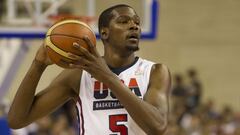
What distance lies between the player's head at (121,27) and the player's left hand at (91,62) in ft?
1.36

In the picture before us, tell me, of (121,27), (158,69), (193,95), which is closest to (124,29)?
(121,27)

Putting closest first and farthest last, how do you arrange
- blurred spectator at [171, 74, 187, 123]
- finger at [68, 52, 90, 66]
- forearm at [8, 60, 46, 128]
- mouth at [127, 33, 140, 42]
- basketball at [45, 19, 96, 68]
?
finger at [68, 52, 90, 66]
basketball at [45, 19, 96, 68]
mouth at [127, 33, 140, 42]
forearm at [8, 60, 46, 128]
blurred spectator at [171, 74, 187, 123]

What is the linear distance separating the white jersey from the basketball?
0.40 meters

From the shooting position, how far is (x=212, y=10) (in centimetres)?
1652

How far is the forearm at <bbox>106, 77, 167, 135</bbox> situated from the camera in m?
3.69

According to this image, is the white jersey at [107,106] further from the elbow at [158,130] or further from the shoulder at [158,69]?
the elbow at [158,130]

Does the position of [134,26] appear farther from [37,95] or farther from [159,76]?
[37,95]

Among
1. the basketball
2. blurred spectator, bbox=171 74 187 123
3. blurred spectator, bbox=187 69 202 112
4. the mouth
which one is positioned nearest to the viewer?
the basketball

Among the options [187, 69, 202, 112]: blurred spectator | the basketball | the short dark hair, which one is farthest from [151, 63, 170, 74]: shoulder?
[187, 69, 202, 112]: blurred spectator

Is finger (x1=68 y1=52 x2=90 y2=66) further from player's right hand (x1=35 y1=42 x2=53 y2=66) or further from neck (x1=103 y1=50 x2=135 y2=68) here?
neck (x1=103 y1=50 x2=135 y2=68)

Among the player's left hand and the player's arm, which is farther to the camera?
the player's arm

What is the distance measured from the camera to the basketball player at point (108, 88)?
4.04 meters

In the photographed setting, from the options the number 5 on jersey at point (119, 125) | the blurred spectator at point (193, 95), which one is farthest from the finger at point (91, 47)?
the blurred spectator at point (193, 95)

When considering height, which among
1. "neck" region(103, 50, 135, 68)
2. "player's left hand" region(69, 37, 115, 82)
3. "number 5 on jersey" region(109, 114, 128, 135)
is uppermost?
"player's left hand" region(69, 37, 115, 82)
